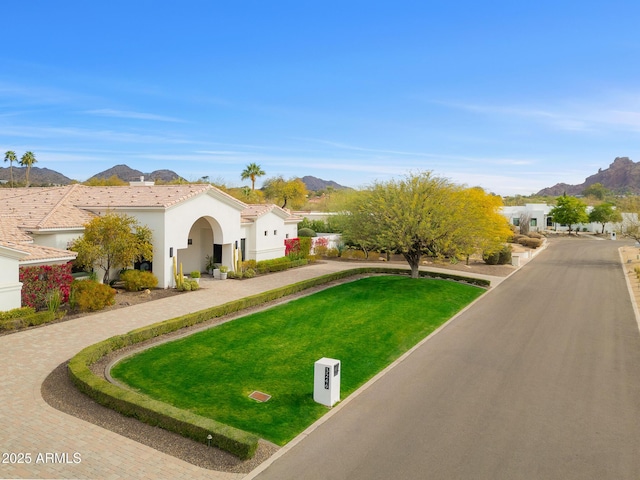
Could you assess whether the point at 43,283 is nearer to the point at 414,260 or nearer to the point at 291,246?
the point at 414,260

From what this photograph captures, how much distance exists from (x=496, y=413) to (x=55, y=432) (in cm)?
1022

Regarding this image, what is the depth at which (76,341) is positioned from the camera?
15.5 metres

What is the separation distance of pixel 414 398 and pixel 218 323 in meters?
9.43

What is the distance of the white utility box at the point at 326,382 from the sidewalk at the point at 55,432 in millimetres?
3411

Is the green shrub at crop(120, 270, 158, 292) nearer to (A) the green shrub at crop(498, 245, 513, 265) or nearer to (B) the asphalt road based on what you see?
(B) the asphalt road

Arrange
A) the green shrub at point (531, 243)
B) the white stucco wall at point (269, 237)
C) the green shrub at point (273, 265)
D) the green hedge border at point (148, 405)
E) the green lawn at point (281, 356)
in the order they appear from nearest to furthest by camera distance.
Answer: the green hedge border at point (148, 405) → the green lawn at point (281, 356) → the green shrub at point (273, 265) → the white stucco wall at point (269, 237) → the green shrub at point (531, 243)

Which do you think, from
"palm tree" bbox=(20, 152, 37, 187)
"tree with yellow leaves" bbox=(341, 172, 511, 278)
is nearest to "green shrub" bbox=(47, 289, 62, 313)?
"tree with yellow leaves" bbox=(341, 172, 511, 278)

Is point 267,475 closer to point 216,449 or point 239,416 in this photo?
point 216,449

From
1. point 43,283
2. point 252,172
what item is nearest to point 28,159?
point 252,172

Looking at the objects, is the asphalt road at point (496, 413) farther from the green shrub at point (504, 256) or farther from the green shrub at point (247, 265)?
the green shrub at point (504, 256)

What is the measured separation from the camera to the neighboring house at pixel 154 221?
71.1 feet

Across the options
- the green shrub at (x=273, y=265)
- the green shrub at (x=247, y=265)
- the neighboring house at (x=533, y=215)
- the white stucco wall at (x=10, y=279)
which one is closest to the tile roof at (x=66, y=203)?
the white stucco wall at (x=10, y=279)

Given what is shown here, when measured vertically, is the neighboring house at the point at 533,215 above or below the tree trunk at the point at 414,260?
above

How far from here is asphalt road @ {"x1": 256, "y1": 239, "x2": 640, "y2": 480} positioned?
28.4 ft
